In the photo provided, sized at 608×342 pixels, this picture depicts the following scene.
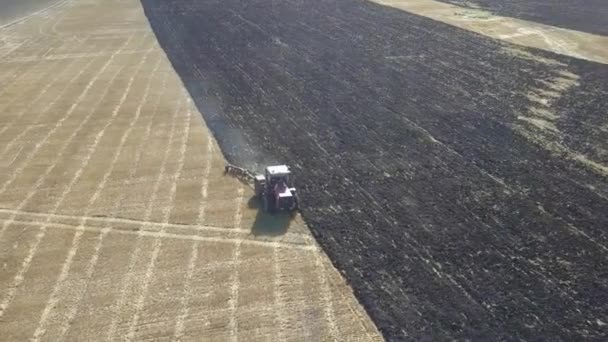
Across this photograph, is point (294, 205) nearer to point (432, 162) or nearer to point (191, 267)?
point (191, 267)

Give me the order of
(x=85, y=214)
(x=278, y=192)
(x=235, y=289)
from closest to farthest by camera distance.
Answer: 1. (x=235, y=289)
2. (x=278, y=192)
3. (x=85, y=214)

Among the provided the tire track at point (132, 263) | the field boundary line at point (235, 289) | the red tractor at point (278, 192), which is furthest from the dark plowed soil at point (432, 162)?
the tire track at point (132, 263)

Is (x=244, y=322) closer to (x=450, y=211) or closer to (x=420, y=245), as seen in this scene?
(x=420, y=245)

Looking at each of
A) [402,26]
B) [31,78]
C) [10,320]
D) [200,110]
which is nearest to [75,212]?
[10,320]

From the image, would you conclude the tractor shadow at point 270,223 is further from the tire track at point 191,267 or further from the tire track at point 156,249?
the tire track at point 156,249

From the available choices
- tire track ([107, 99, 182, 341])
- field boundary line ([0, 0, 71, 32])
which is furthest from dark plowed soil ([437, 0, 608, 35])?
field boundary line ([0, 0, 71, 32])

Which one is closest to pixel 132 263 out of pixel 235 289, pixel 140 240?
pixel 140 240
